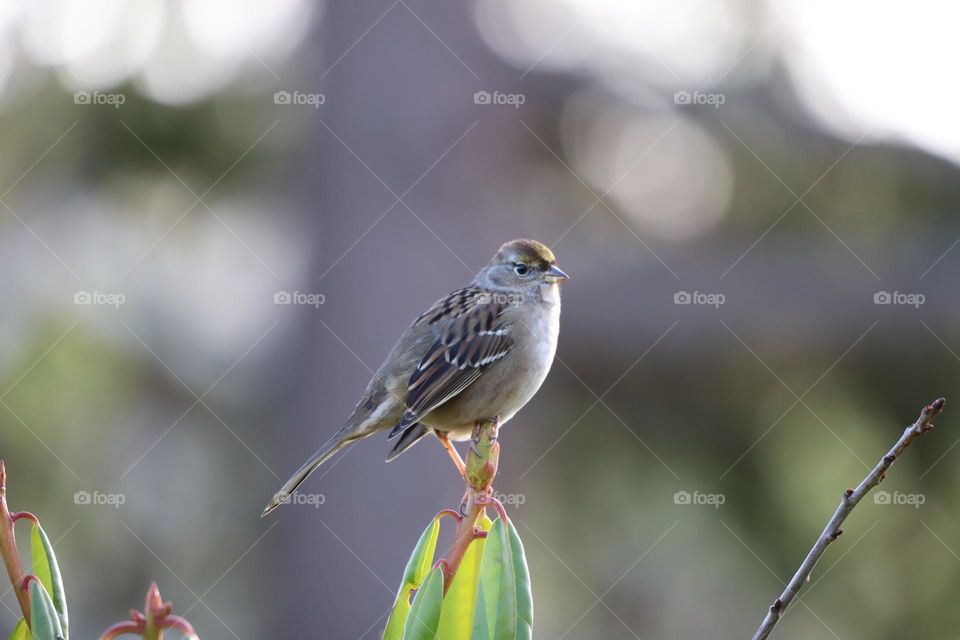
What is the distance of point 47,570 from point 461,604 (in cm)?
78

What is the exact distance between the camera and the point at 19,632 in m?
1.86

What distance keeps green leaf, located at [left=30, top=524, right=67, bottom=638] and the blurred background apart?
3925mm

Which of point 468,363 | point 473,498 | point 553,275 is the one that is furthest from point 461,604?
point 553,275

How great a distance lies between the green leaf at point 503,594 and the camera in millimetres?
1890

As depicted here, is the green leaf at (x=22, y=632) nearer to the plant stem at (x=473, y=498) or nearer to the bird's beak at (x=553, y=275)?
the plant stem at (x=473, y=498)

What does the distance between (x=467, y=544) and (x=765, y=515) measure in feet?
14.3

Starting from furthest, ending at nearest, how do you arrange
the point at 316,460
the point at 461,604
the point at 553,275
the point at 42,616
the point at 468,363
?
the point at 553,275 → the point at 468,363 → the point at 316,460 → the point at 461,604 → the point at 42,616

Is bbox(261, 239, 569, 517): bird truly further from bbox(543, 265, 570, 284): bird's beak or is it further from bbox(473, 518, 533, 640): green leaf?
bbox(473, 518, 533, 640): green leaf

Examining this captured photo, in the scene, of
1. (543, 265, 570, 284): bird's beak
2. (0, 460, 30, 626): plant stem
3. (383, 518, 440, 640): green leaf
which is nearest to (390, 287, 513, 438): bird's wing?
(543, 265, 570, 284): bird's beak

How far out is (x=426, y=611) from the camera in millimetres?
1920

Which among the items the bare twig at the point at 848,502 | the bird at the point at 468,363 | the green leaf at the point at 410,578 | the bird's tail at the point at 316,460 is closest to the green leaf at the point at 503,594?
the green leaf at the point at 410,578

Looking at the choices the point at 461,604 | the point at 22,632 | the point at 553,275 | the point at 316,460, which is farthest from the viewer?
the point at 553,275

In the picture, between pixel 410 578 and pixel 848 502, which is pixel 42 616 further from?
pixel 848 502

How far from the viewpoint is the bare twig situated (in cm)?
168
